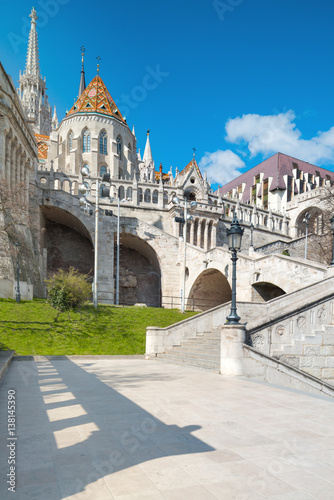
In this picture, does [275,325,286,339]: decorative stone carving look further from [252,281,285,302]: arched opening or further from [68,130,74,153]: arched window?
[68,130,74,153]: arched window

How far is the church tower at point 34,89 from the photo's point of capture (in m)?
91.8

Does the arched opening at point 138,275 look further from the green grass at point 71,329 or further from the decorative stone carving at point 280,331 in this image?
the decorative stone carving at point 280,331

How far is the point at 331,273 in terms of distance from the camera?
14.0 metres

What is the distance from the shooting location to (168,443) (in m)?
4.17

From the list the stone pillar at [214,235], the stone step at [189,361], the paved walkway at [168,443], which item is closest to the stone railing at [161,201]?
the stone pillar at [214,235]

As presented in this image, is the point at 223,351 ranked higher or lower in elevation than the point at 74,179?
lower

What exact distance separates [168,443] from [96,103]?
175 feet

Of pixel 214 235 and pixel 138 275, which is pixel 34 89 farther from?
pixel 138 275

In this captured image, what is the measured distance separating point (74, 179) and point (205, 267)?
18.8 m

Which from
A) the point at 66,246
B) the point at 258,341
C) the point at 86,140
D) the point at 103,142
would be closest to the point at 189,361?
the point at 258,341

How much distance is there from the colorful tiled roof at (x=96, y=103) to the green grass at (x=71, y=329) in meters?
37.2

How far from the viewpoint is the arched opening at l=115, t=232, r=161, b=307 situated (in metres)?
34.9

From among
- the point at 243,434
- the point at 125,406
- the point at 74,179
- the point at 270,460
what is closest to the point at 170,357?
the point at 125,406

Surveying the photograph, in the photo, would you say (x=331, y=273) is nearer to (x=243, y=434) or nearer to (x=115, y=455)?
(x=243, y=434)
